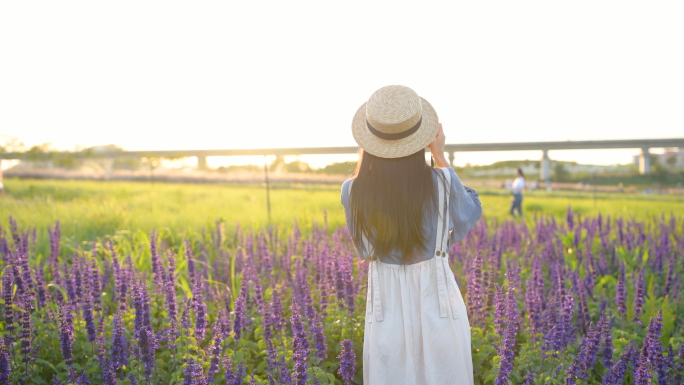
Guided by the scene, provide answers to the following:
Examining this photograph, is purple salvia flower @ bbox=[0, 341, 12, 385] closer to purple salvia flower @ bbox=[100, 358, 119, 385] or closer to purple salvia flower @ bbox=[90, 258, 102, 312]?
purple salvia flower @ bbox=[100, 358, 119, 385]

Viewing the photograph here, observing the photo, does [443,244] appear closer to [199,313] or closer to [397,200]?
[397,200]

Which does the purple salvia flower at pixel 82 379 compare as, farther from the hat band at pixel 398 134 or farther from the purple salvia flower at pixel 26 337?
the hat band at pixel 398 134

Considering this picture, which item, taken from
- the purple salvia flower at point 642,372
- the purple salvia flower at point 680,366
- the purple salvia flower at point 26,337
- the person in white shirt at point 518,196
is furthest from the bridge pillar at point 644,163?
the purple salvia flower at point 26,337

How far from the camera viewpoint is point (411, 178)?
2.46 metres

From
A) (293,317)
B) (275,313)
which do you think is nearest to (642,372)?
(293,317)

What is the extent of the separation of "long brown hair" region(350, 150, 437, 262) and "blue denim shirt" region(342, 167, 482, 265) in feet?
0.14

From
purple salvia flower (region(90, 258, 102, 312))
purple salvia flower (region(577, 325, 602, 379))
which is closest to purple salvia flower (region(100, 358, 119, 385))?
purple salvia flower (region(90, 258, 102, 312))

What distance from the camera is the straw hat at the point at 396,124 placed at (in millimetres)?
2396

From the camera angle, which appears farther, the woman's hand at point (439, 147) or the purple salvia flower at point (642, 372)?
the woman's hand at point (439, 147)

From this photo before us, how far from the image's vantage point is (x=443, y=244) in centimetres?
254

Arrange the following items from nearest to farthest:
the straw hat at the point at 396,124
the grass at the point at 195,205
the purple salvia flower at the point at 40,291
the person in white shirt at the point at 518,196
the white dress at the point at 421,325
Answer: the straw hat at the point at 396,124 < the white dress at the point at 421,325 < the purple salvia flower at the point at 40,291 < the grass at the point at 195,205 < the person in white shirt at the point at 518,196

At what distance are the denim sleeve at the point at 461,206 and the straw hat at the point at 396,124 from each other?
26 centimetres

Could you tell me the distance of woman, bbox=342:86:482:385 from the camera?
96.2 inches

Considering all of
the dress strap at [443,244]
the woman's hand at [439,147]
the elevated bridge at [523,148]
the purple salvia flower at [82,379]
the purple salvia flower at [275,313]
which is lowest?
the purple salvia flower at [82,379]
